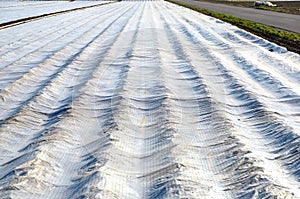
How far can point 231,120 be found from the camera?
4344 mm

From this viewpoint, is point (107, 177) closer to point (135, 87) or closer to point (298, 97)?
point (135, 87)

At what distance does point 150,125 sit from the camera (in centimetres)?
426

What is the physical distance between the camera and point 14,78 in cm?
633

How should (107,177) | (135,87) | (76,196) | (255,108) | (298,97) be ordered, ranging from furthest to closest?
(135,87), (298,97), (255,108), (107,177), (76,196)

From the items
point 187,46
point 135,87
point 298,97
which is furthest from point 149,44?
point 298,97

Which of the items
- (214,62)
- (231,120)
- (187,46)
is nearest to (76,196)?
(231,120)

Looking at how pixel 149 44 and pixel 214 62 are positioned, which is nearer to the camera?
pixel 214 62

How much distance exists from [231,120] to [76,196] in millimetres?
2233

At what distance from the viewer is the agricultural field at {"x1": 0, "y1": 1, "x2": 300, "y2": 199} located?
299 cm

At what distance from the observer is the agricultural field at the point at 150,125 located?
2990mm

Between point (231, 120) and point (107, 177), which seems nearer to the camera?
point (107, 177)

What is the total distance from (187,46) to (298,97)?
15.0 ft

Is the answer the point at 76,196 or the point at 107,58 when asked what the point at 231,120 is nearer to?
the point at 76,196

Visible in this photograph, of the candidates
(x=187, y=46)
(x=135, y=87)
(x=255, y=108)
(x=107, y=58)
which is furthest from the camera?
(x=187, y=46)
